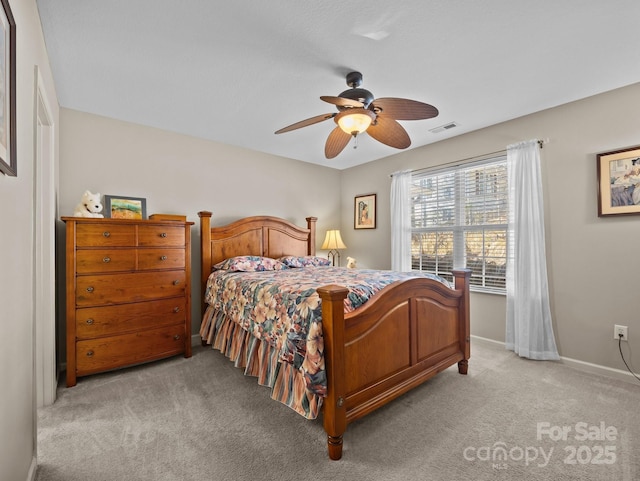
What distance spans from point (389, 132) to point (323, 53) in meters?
0.74

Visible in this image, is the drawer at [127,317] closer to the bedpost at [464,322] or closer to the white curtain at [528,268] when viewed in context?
the bedpost at [464,322]

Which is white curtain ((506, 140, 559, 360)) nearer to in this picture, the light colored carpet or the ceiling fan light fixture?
the light colored carpet

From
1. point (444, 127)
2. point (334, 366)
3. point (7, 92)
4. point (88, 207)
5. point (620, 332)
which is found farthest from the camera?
point (444, 127)

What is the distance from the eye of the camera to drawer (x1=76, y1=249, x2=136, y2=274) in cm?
248

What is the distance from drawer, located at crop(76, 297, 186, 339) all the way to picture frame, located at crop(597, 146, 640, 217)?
3939 mm

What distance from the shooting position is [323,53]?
2.06m

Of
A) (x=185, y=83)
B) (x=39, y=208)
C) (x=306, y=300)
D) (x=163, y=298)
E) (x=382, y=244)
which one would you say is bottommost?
(x=163, y=298)

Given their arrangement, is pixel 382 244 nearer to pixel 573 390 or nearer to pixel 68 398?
pixel 573 390

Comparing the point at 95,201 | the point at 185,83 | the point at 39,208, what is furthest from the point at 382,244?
the point at 39,208

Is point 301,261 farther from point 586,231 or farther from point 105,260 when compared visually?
point 586,231

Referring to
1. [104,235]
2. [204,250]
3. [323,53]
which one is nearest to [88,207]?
[104,235]

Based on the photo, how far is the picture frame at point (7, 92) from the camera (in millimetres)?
993

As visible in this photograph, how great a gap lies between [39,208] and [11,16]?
4.59 feet

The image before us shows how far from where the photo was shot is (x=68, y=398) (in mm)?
2234
